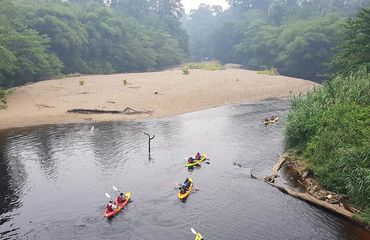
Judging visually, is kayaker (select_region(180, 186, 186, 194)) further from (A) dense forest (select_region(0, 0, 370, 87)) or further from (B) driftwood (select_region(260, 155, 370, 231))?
(A) dense forest (select_region(0, 0, 370, 87))

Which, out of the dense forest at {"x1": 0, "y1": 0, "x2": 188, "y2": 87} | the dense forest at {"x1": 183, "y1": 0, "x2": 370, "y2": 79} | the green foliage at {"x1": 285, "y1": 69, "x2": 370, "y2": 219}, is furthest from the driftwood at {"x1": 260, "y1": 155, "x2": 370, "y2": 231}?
the dense forest at {"x1": 0, "y1": 0, "x2": 188, "y2": 87}

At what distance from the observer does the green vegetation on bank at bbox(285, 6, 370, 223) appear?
21.5 meters

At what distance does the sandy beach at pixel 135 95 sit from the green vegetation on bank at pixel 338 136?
547 inches

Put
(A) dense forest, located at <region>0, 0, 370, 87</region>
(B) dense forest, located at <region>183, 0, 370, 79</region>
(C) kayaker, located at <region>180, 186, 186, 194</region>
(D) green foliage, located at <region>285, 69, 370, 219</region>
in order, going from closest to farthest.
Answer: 1. (D) green foliage, located at <region>285, 69, 370, 219</region>
2. (C) kayaker, located at <region>180, 186, 186, 194</region>
3. (A) dense forest, located at <region>0, 0, 370, 87</region>
4. (B) dense forest, located at <region>183, 0, 370, 79</region>

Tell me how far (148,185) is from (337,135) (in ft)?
41.6

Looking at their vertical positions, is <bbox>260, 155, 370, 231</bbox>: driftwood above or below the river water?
above

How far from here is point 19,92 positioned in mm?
55031

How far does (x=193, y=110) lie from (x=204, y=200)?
2789 cm

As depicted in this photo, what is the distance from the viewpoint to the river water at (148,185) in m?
20.5

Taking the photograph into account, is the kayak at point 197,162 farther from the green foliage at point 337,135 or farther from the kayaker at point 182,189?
the green foliage at point 337,135

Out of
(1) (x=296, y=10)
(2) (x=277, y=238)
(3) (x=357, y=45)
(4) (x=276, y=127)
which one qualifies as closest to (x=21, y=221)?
(2) (x=277, y=238)

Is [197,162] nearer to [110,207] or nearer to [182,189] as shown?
[182,189]

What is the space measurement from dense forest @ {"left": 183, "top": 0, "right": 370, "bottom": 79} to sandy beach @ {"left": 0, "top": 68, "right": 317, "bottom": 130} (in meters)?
12.5

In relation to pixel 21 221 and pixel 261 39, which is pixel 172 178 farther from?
pixel 261 39
